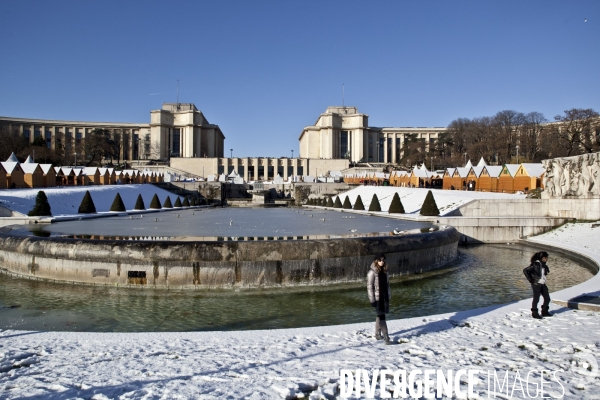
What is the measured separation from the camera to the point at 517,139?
65875mm

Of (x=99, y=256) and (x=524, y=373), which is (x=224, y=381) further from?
(x=99, y=256)

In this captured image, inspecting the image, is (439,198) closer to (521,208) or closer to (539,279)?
(521,208)

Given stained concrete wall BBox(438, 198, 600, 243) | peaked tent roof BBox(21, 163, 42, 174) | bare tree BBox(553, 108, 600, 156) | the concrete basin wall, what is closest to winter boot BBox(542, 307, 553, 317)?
the concrete basin wall

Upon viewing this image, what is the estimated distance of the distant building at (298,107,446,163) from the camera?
130m

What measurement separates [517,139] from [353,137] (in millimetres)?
67600

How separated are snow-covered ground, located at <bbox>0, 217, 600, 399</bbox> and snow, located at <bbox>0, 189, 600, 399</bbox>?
1cm

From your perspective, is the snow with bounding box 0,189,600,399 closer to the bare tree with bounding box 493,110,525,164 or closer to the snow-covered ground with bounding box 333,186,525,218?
the snow-covered ground with bounding box 333,186,525,218

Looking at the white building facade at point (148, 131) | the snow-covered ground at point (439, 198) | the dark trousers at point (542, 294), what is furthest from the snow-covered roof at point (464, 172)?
the white building facade at point (148, 131)

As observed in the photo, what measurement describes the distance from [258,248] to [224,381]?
6.56 meters

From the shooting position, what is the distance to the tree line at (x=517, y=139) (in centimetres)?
5384

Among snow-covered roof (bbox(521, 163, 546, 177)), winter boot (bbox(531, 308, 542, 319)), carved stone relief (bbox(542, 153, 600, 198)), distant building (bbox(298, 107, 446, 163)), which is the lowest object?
winter boot (bbox(531, 308, 542, 319))

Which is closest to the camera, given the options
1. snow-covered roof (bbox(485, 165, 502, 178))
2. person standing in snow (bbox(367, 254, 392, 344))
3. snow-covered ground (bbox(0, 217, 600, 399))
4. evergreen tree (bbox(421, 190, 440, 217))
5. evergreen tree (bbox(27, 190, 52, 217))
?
snow-covered ground (bbox(0, 217, 600, 399))

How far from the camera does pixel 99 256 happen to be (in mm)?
11586

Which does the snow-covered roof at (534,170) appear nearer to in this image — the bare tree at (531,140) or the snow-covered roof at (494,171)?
the snow-covered roof at (494,171)
